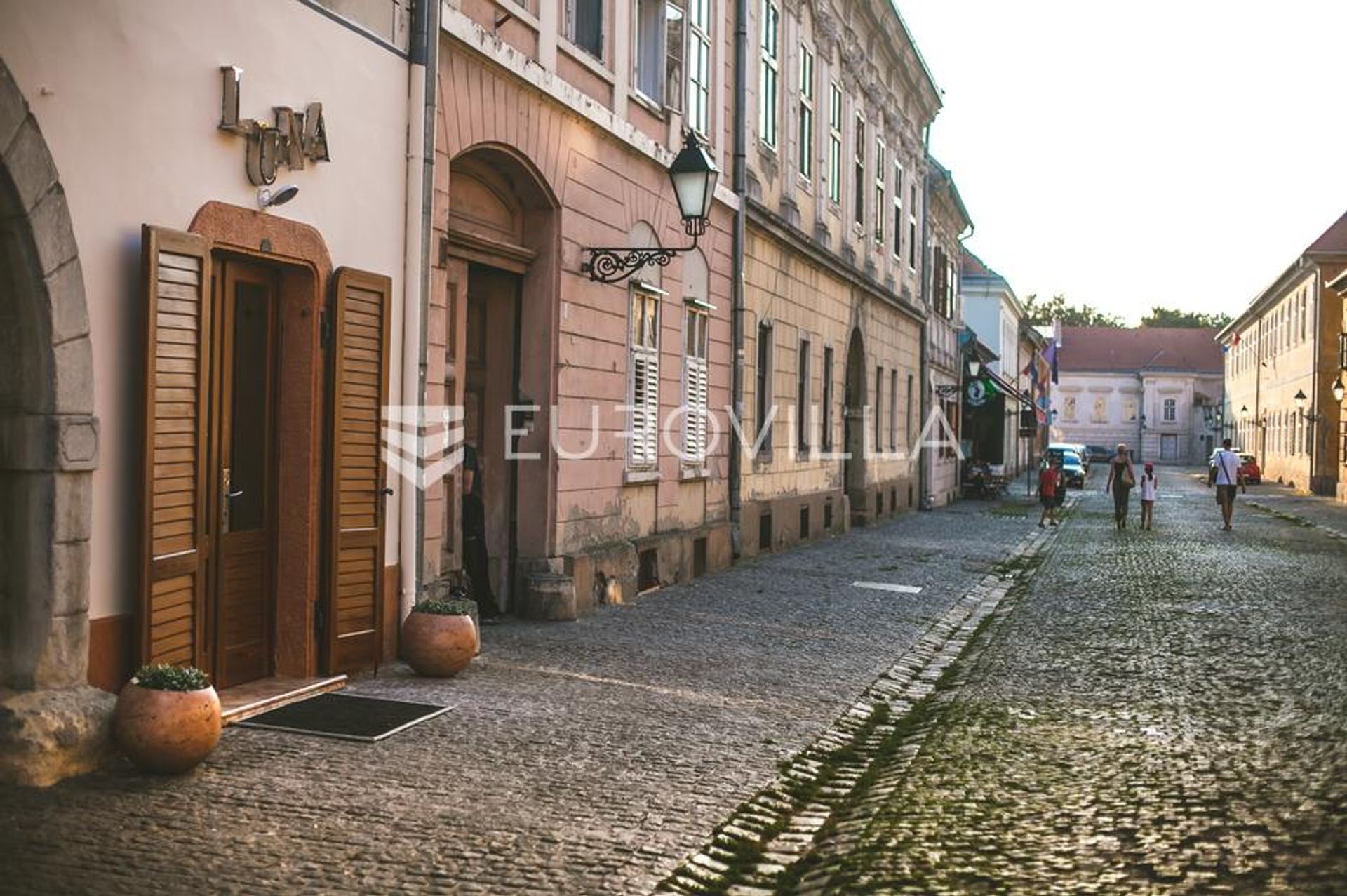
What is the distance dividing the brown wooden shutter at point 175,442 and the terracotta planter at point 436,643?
1.61 m

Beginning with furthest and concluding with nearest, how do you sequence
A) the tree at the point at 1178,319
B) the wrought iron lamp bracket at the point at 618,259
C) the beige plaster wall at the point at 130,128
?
the tree at the point at 1178,319 → the wrought iron lamp bracket at the point at 618,259 → the beige plaster wall at the point at 130,128

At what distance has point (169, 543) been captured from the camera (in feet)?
24.3

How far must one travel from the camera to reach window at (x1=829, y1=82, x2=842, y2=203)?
975 inches

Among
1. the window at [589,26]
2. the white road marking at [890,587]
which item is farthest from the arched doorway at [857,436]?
the window at [589,26]

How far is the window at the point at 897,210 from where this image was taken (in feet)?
104

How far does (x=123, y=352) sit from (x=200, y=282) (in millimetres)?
632

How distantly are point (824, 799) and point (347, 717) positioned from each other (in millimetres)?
2630

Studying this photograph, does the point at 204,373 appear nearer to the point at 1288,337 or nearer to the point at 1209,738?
the point at 1209,738

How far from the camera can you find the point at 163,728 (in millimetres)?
6309

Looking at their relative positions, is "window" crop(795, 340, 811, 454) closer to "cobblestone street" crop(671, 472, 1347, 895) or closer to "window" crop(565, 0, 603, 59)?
"cobblestone street" crop(671, 472, 1347, 895)

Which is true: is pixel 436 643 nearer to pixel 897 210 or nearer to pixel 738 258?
pixel 738 258

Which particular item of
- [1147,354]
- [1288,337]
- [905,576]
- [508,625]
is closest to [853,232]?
[905,576]

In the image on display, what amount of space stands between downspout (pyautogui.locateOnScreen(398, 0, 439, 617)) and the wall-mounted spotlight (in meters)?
1.57

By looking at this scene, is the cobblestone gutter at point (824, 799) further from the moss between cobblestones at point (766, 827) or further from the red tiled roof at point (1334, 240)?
the red tiled roof at point (1334, 240)
